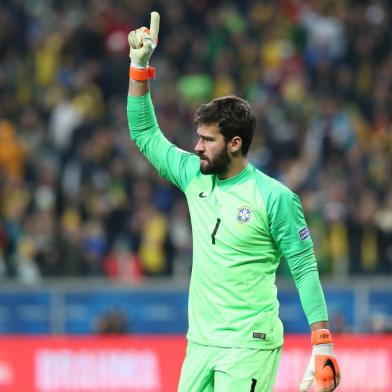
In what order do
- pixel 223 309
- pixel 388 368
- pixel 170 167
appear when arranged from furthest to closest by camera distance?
pixel 388 368
pixel 170 167
pixel 223 309

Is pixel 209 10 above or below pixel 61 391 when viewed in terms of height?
above

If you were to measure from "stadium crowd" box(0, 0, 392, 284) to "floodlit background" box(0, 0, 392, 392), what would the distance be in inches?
0.9

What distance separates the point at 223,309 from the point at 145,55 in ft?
4.67

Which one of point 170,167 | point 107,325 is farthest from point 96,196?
point 170,167

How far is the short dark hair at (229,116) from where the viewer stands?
20.5 feet

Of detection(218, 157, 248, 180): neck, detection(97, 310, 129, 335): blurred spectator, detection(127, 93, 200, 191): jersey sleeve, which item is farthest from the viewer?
detection(97, 310, 129, 335): blurred spectator

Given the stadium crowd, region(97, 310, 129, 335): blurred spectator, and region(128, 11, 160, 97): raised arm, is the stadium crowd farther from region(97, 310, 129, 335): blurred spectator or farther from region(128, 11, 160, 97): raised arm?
region(128, 11, 160, 97): raised arm

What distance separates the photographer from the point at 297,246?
6172 mm

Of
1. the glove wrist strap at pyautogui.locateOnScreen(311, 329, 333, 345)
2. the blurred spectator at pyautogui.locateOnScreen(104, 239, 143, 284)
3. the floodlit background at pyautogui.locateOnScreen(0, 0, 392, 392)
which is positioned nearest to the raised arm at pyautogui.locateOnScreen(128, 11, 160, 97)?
the glove wrist strap at pyautogui.locateOnScreen(311, 329, 333, 345)

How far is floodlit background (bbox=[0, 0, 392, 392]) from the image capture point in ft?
42.5

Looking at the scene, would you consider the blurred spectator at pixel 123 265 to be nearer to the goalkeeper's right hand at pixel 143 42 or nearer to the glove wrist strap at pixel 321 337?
the goalkeeper's right hand at pixel 143 42

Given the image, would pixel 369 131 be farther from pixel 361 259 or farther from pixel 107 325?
pixel 107 325

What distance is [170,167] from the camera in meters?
6.64

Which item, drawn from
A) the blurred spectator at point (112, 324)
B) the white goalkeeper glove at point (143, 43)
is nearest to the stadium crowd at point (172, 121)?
the blurred spectator at point (112, 324)
